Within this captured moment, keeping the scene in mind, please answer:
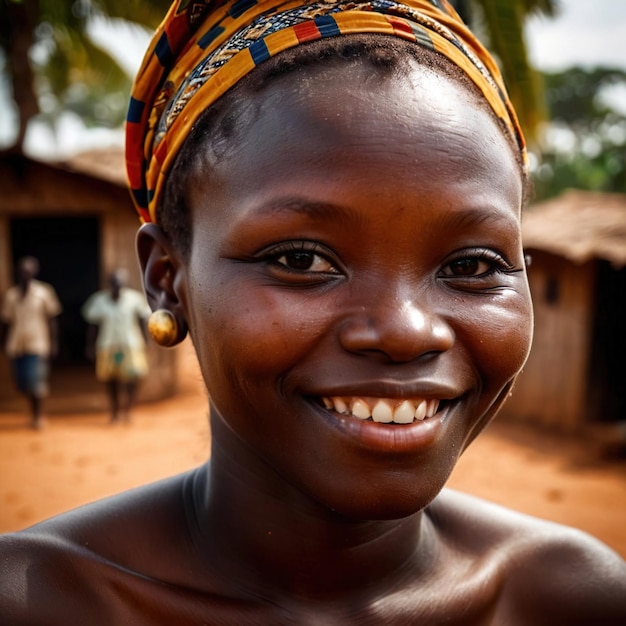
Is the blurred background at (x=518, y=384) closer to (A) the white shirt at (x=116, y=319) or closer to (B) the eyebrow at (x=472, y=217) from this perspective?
(A) the white shirt at (x=116, y=319)

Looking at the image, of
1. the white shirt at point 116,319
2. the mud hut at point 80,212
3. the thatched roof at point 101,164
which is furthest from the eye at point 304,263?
the mud hut at point 80,212

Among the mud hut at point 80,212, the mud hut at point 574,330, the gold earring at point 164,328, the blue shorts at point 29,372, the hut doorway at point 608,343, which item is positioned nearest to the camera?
the gold earring at point 164,328

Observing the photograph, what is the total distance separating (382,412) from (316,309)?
0.19m

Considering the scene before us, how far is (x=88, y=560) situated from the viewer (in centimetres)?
133

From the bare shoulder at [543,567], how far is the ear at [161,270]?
81 centimetres

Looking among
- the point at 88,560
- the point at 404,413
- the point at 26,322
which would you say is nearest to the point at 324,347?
the point at 404,413

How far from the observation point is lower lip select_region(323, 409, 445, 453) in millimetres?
1074

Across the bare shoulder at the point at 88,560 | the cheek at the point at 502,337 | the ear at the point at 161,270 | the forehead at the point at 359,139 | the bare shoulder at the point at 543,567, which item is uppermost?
the forehead at the point at 359,139

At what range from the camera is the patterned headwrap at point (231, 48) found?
119cm

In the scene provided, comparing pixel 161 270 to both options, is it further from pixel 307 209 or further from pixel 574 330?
pixel 574 330

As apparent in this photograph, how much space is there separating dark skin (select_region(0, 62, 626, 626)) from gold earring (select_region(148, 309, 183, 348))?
0.03m

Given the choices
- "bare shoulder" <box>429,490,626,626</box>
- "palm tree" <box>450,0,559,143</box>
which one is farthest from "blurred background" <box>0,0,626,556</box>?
"bare shoulder" <box>429,490,626,626</box>

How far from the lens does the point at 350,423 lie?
1.08 m

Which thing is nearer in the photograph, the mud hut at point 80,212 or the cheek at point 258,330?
the cheek at point 258,330
